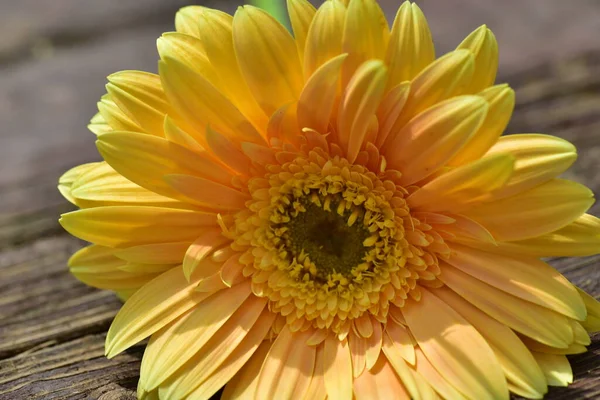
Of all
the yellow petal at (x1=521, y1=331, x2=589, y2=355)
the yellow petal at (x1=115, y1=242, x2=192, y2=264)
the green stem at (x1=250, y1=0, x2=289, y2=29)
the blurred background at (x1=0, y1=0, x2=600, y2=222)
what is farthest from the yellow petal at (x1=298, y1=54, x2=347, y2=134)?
the blurred background at (x1=0, y1=0, x2=600, y2=222)

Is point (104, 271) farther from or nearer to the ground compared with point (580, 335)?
farther from the ground

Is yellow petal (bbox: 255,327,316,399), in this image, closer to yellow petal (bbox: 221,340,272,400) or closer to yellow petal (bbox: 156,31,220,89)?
yellow petal (bbox: 221,340,272,400)

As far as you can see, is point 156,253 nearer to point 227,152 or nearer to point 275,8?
point 227,152

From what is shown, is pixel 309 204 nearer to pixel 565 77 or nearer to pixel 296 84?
pixel 296 84

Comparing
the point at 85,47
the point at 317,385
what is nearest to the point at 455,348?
the point at 317,385

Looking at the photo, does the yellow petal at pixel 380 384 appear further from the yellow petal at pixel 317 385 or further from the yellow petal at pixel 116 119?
the yellow petal at pixel 116 119
